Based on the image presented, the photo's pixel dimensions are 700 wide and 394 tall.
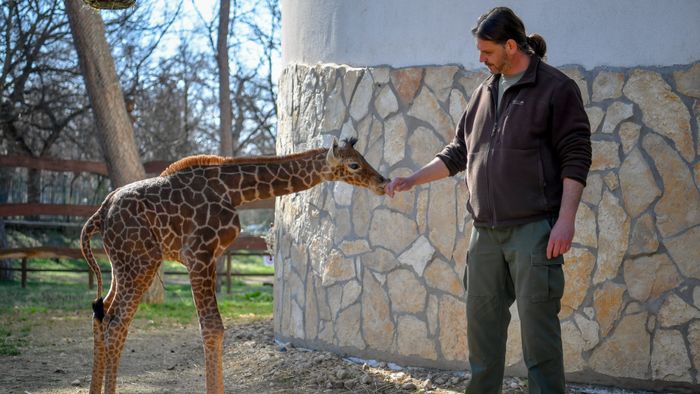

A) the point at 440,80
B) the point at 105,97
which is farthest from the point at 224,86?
the point at 440,80

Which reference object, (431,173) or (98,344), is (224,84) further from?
(431,173)

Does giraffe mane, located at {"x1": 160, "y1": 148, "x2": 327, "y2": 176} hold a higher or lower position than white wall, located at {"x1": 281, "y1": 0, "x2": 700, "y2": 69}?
lower

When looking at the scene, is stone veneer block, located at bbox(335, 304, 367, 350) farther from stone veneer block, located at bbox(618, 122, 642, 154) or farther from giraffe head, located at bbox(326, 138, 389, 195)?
stone veneer block, located at bbox(618, 122, 642, 154)

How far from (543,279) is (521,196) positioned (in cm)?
41

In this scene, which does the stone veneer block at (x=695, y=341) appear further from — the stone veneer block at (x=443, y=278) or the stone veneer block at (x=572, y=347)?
the stone veneer block at (x=443, y=278)

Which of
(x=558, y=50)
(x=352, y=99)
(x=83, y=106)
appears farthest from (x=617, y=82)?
(x=83, y=106)

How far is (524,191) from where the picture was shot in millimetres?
4066

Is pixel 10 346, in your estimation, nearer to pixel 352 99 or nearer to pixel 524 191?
pixel 352 99

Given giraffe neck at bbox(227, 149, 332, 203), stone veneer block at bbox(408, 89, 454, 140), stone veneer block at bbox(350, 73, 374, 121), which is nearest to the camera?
giraffe neck at bbox(227, 149, 332, 203)

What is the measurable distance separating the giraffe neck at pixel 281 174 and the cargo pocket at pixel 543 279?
176 cm

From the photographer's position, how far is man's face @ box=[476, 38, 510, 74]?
412cm

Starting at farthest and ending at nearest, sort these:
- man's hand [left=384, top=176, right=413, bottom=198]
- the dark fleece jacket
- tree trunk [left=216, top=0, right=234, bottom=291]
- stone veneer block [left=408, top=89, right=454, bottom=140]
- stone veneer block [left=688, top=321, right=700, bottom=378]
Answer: tree trunk [left=216, top=0, right=234, bottom=291], stone veneer block [left=408, top=89, right=454, bottom=140], stone veneer block [left=688, top=321, right=700, bottom=378], man's hand [left=384, top=176, right=413, bottom=198], the dark fleece jacket

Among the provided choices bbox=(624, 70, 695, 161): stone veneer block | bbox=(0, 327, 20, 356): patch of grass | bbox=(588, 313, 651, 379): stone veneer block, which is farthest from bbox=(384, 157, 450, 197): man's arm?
bbox=(0, 327, 20, 356): patch of grass

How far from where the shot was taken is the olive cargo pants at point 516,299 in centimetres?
397
